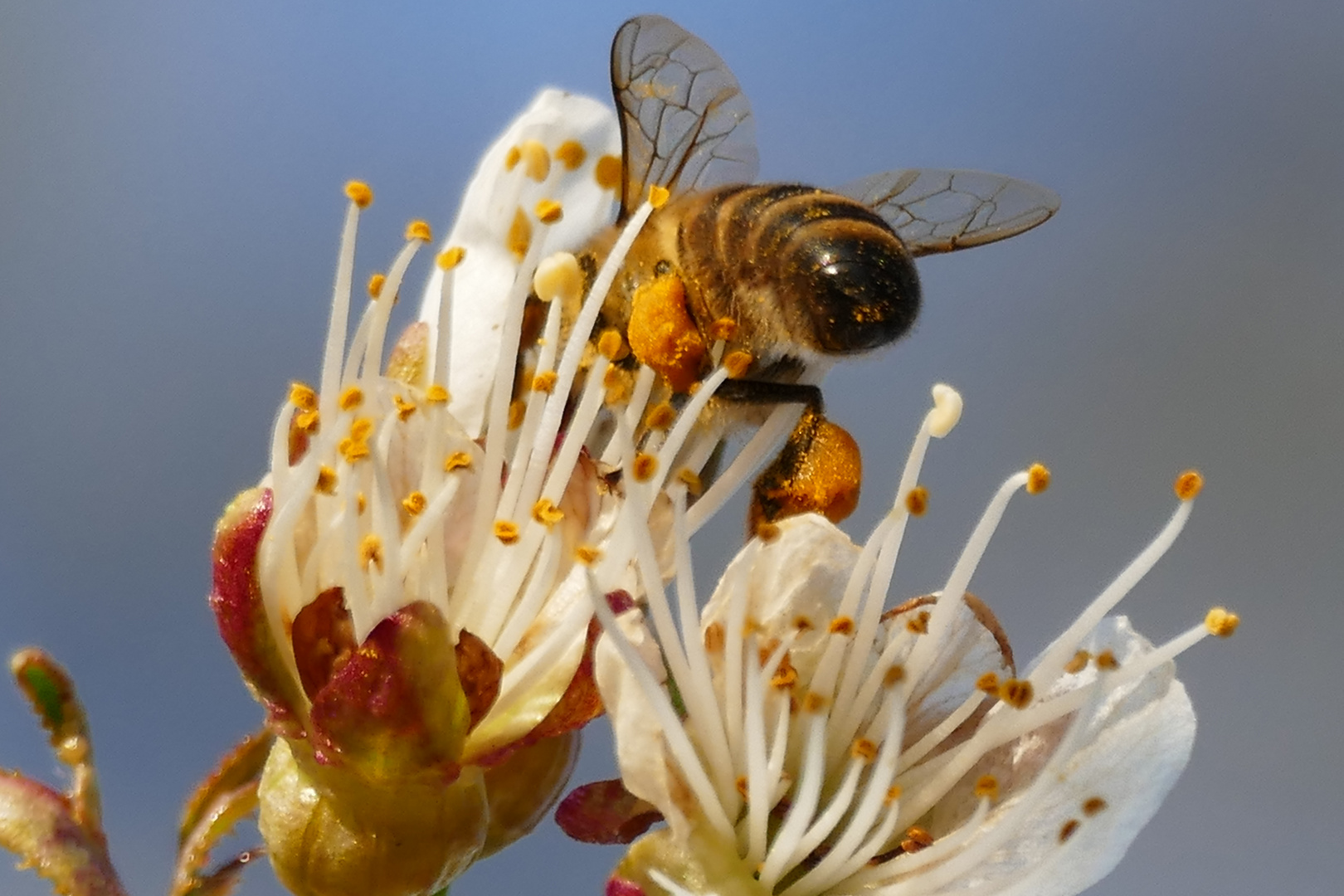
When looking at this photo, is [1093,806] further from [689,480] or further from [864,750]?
[689,480]

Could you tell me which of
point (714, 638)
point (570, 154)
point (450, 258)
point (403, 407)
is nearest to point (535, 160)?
point (570, 154)

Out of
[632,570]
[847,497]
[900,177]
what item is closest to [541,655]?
[632,570]

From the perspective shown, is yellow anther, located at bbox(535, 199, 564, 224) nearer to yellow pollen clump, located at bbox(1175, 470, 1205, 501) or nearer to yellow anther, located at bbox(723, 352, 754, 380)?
yellow anther, located at bbox(723, 352, 754, 380)

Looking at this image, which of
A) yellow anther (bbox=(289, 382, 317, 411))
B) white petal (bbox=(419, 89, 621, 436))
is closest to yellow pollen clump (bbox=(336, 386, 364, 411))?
yellow anther (bbox=(289, 382, 317, 411))

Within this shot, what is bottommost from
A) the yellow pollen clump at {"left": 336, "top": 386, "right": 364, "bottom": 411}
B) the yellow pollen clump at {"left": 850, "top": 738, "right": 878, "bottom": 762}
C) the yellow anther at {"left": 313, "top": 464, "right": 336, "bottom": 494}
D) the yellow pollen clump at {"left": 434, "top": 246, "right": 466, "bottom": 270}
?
the yellow pollen clump at {"left": 850, "top": 738, "right": 878, "bottom": 762}

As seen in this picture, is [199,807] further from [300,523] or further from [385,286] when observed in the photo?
[385,286]

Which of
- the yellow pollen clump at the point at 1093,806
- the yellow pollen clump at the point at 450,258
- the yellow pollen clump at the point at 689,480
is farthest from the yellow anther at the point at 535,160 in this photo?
the yellow pollen clump at the point at 1093,806
